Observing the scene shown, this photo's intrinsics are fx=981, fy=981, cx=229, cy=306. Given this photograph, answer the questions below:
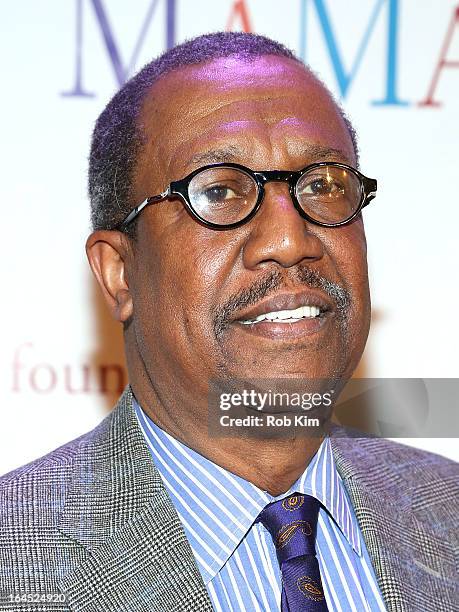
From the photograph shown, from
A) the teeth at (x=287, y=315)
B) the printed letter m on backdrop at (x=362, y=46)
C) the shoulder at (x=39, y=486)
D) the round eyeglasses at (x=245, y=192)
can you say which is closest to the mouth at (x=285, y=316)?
the teeth at (x=287, y=315)

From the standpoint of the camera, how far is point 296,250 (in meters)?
1.74

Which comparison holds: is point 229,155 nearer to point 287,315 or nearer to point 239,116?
point 239,116

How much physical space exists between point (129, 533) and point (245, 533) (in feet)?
0.69

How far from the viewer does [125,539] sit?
1.71 metres

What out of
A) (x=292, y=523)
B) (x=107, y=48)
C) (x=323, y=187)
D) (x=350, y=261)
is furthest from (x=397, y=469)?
(x=107, y=48)

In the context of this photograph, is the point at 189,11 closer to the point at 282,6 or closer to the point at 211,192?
the point at 282,6

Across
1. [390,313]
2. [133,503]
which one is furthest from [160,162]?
[390,313]

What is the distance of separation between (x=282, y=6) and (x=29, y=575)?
1.61 meters

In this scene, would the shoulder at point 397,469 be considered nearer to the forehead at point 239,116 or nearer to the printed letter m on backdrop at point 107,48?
the forehead at point 239,116

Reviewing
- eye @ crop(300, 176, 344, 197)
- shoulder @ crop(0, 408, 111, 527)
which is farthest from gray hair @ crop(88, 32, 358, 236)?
shoulder @ crop(0, 408, 111, 527)

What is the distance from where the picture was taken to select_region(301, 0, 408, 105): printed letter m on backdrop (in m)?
2.59

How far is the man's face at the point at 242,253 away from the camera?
1780 mm

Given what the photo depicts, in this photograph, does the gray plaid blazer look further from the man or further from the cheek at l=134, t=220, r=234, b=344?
the cheek at l=134, t=220, r=234, b=344

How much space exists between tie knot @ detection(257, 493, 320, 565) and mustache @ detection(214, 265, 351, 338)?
1.13ft
